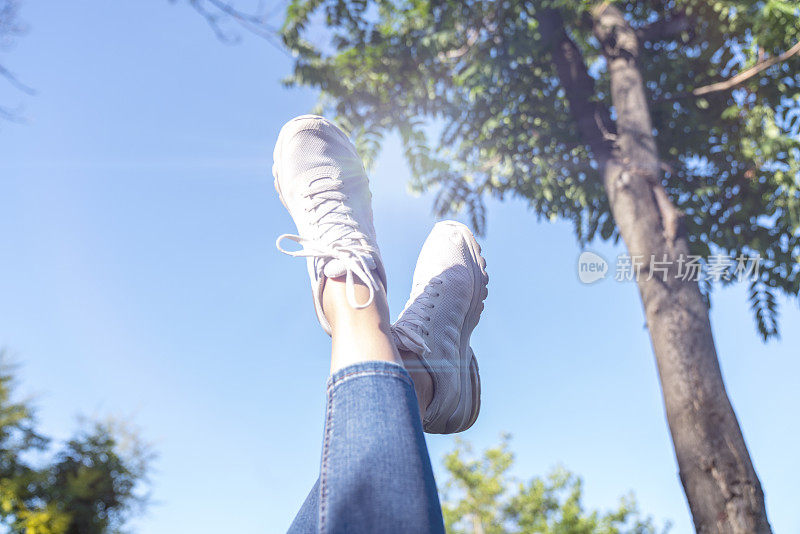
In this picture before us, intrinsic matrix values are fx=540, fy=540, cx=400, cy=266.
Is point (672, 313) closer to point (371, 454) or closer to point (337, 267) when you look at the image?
point (337, 267)

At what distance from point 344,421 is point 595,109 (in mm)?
4693

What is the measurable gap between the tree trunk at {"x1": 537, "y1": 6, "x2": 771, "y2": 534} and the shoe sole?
1.62 metres

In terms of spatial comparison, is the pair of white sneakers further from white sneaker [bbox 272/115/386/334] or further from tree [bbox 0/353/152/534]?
tree [bbox 0/353/152/534]

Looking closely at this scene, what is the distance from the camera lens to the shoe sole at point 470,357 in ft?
5.06

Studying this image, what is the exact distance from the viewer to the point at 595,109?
487 centimetres

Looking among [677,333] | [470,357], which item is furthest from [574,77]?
[470,357]

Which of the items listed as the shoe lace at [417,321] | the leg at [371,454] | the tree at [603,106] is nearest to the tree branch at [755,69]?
the tree at [603,106]

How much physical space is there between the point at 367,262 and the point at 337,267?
7cm

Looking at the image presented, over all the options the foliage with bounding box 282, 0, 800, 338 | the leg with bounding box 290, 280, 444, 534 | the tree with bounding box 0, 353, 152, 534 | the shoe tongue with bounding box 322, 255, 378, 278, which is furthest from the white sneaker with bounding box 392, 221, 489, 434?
the tree with bounding box 0, 353, 152, 534

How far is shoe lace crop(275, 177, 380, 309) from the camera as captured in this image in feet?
4.19

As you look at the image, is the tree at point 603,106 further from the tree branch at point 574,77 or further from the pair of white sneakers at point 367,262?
the pair of white sneakers at point 367,262

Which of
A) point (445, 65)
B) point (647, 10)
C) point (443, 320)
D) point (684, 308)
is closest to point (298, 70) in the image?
point (445, 65)

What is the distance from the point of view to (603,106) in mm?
5223

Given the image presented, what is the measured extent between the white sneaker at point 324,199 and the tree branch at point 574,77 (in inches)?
140
